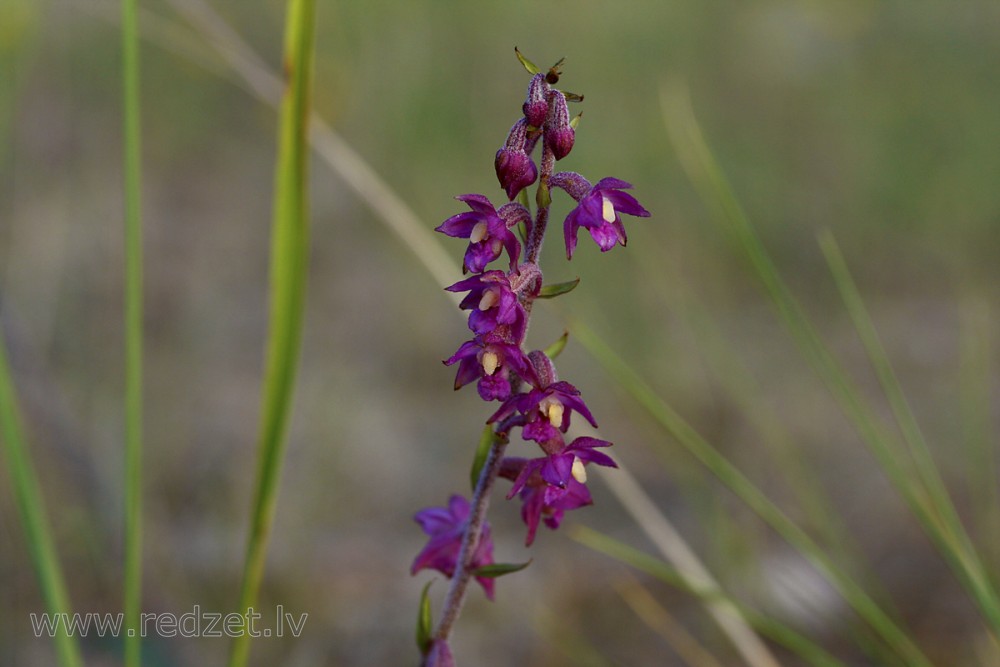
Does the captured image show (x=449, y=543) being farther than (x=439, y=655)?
Yes

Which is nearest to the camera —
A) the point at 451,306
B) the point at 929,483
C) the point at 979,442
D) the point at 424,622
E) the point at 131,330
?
the point at 424,622

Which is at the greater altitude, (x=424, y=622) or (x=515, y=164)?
(x=515, y=164)

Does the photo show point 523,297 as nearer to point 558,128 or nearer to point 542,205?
point 542,205

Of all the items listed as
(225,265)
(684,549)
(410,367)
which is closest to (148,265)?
(225,265)

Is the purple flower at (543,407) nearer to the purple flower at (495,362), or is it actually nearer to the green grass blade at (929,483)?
the purple flower at (495,362)

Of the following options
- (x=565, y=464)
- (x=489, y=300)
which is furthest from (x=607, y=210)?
(x=565, y=464)

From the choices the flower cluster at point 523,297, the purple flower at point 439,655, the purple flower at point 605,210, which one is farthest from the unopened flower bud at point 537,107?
the purple flower at point 439,655
